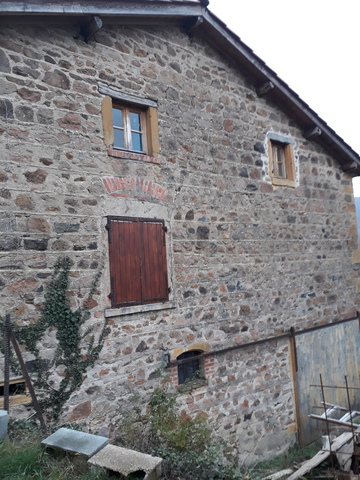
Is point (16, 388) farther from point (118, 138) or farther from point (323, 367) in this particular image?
point (323, 367)

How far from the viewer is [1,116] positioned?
17.3ft

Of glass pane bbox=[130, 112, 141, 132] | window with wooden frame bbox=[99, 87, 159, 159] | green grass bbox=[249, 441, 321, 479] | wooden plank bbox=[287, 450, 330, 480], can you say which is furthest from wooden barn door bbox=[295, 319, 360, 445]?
glass pane bbox=[130, 112, 141, 132]

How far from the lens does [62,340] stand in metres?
5.53

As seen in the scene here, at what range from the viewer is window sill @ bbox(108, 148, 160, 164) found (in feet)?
20.5

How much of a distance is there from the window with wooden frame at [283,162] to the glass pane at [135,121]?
327 cm

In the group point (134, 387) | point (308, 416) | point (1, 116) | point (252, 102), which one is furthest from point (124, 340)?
point (252, 102)

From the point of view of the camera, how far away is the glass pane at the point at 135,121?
674 cm

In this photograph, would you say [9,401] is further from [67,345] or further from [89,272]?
[89,272]

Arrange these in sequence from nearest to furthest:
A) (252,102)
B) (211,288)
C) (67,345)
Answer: (67,345), (211,288), (252,102)

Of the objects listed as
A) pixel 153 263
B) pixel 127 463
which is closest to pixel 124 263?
pixel 153 263

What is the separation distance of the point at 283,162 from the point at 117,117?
14.0 ft

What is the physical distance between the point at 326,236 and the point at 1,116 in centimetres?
737

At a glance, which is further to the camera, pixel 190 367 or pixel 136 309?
pixel 190 367

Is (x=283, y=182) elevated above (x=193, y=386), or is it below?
above
